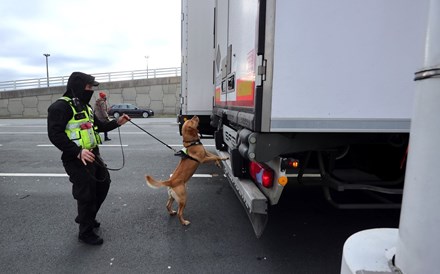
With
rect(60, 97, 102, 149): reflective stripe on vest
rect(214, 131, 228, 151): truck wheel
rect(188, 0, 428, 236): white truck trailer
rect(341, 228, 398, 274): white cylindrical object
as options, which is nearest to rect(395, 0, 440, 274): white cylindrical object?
rect(341, 228, 398, 274): white cylindrical object

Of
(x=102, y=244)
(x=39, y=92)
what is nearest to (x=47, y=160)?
(x=102, y=244)

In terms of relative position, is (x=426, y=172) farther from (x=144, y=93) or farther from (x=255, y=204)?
(x=144, y=93)

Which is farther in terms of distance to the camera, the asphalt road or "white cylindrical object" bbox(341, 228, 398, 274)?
the asphalt road

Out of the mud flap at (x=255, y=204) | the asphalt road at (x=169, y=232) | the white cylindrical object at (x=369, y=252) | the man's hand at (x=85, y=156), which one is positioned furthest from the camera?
the man's hand at (x=85, y=156)

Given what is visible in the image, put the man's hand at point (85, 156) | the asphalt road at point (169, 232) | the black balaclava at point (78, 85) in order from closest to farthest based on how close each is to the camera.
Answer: the asphalt road at point (169, 232)
the man's hand at point (85, 156)
the black balaclava at point (78, 85)

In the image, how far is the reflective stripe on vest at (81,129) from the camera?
9.70ft

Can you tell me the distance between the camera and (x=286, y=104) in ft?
7.02

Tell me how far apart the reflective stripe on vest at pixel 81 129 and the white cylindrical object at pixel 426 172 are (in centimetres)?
282

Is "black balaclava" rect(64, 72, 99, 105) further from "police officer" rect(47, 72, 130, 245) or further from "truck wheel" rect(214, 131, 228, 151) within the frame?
"truck wheel" rect(214, 131, 228, 151)

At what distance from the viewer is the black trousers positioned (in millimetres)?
3035

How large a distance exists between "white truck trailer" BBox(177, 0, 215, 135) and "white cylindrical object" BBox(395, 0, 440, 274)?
4648 millimetres

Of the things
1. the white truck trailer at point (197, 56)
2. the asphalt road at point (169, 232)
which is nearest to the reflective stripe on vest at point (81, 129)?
the asphalt road at point (169, 232)

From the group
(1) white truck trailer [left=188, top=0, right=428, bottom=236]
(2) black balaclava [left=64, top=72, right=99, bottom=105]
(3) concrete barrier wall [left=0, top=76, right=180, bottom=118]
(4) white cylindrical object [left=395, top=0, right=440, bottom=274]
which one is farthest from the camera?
(3) concrete barrier wall [left=0, top=76, right=180, bottom=118]

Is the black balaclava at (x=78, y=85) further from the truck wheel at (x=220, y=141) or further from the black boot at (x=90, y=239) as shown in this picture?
the truck wheel at (x=220, y=141)
